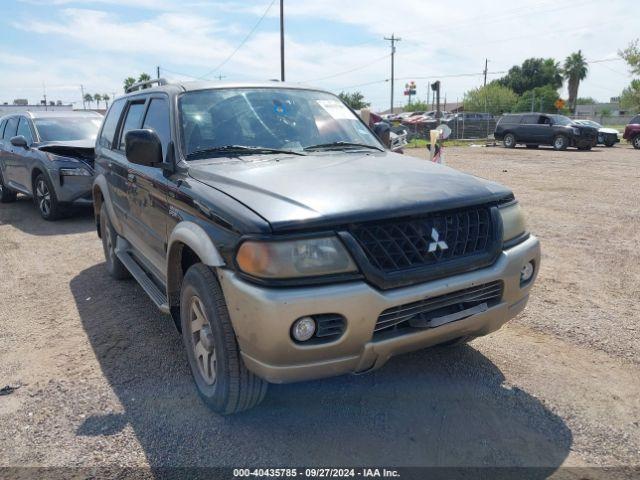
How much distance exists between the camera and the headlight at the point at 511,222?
2.97 metres

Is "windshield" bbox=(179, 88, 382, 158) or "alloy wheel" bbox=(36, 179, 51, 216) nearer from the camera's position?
"windshield" bbox=(179, 88, 382, 158)

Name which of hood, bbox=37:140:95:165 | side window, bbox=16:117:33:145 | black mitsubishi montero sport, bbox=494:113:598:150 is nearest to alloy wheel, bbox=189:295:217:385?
hood, bbox=37:140:95:165

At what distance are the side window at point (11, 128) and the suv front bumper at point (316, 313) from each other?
9462 millimetres

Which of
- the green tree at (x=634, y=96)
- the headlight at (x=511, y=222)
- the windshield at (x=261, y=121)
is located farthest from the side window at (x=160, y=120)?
the green tree at (x=634, y=96)

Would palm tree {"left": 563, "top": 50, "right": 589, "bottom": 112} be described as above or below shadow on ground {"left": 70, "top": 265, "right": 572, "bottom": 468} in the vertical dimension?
above

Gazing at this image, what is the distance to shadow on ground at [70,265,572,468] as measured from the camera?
265 cm

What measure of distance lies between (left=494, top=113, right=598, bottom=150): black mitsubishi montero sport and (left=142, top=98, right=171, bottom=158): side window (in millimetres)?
23203

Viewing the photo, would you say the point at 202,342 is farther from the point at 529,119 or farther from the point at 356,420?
the point at 529,119

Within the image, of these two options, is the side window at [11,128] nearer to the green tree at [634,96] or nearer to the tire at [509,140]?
the tire at [509,140]

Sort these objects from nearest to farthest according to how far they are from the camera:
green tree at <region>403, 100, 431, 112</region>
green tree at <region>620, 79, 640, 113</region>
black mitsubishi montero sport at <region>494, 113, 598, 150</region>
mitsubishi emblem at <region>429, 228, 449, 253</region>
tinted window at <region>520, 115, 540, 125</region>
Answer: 1. mitsubishi emblem at <region>429, 228, 449, 253</region>
2. black mitsubishi montero sport at <region>494, 113, 598, 150</region>
3. tinted window at <region>520, 115, 540, 125</region>
4. green tree at <region>620, 79, 640, 113</region>
5. green tree at <region>403, 100, 431, 112</region>

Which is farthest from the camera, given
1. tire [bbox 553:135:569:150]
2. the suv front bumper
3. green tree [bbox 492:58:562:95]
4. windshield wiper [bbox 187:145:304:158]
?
green tree [bbox 492:58:562:95]

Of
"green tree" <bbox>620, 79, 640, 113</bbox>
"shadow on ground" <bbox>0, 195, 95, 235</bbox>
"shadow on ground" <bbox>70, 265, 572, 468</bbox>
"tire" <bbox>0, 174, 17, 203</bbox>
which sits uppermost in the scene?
"green tree" <bbox>620, 79, 640, 113</bbox>

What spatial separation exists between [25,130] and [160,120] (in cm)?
707

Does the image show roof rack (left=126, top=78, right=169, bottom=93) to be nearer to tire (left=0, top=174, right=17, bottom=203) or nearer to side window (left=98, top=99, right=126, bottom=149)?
side window (left=98, top=99, right=126, bottom=149)
